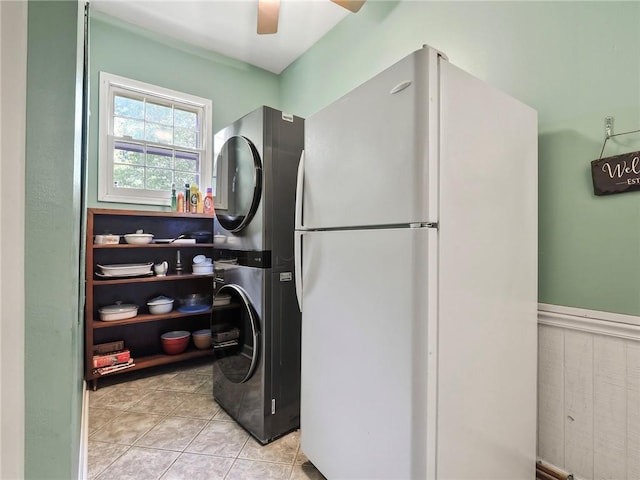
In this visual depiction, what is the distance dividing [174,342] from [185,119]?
2137 mm

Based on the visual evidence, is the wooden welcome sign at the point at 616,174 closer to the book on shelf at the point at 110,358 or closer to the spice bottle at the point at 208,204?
the spice bottle at the point at 208,204

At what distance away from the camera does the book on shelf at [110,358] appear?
7.69 ft

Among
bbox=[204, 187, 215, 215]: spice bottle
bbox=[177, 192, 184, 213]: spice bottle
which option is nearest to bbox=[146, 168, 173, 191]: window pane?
bbox=[177, 192, 184, 213]: spice bottle

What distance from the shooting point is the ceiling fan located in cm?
209

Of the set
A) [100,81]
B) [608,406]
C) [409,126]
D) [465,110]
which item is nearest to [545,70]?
[465,110]

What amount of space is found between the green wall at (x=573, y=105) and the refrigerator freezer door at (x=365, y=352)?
702 millimetres

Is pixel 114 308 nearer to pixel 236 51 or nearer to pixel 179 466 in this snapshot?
pixel 179 466

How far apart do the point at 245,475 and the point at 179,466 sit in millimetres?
348

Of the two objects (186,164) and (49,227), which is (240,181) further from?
(186,164)

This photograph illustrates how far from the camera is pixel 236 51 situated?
3.12 m

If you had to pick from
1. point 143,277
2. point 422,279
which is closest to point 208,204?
point 143,277

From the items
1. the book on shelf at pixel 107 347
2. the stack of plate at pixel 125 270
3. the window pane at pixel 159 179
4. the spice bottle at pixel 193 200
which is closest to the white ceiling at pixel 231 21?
the window pane at pixel 159 179

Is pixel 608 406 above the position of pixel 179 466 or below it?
above

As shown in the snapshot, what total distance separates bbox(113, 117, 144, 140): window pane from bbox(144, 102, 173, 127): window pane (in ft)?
0.34
